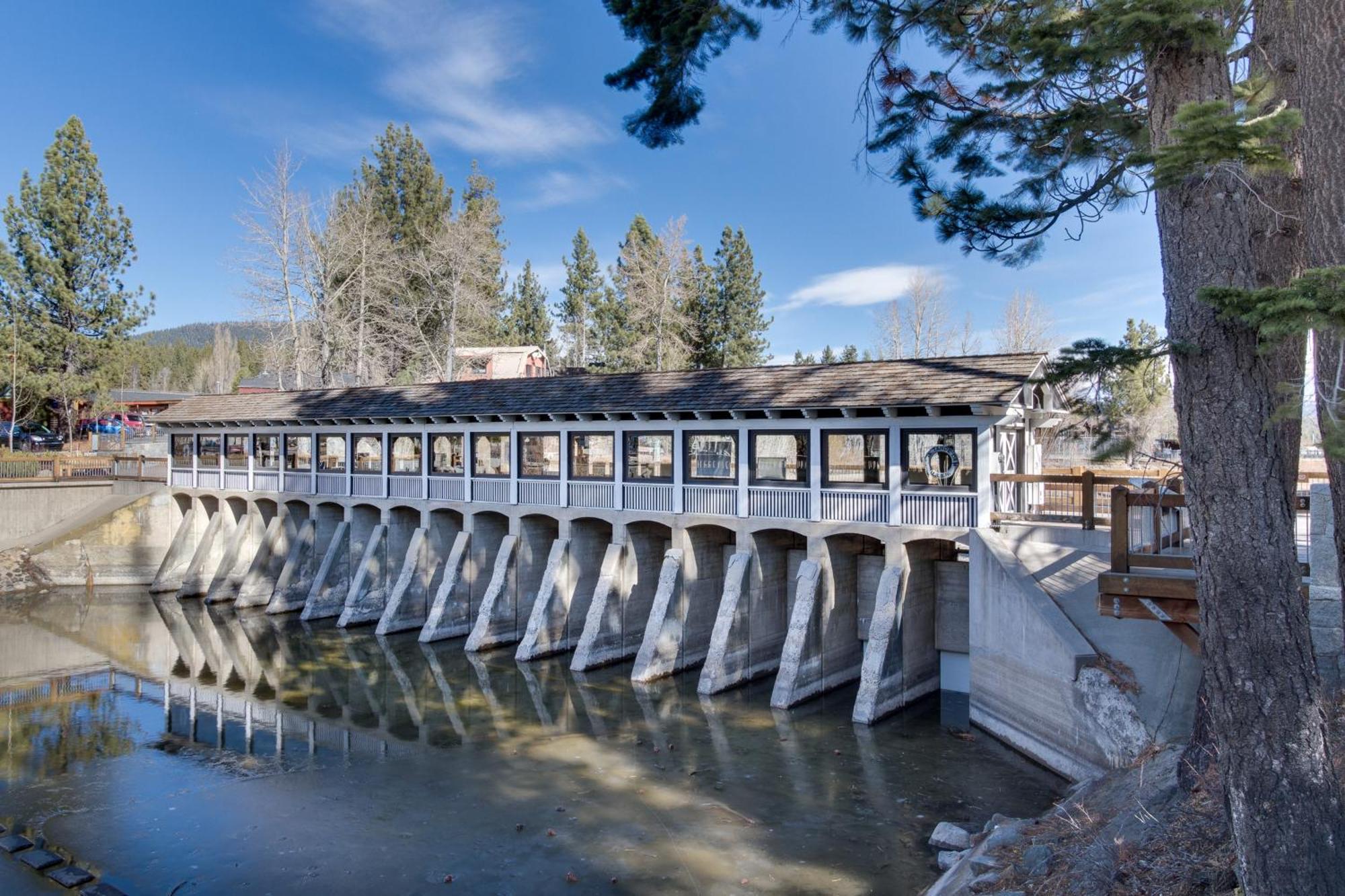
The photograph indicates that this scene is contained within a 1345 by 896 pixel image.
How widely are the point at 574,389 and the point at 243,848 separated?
45.5ft

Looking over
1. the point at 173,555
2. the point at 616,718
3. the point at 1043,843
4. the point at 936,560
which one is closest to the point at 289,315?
the point at 173,555

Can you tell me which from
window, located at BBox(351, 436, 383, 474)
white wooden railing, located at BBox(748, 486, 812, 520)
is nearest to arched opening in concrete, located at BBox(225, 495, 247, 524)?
window, located at BBox(351, 436, 383, 474)

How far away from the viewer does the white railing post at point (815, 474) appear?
17656mm

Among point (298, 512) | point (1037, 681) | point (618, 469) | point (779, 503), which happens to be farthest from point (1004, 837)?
point (298, 512)

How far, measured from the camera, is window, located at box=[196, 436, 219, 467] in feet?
104

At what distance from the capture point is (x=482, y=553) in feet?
78.3

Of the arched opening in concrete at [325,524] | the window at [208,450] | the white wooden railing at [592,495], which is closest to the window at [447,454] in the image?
the arched opening in concrete at [325,524]

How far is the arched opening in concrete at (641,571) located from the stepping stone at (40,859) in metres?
12.3

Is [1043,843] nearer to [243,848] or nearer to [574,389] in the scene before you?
[243,848]

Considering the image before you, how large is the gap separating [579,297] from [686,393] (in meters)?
34.7

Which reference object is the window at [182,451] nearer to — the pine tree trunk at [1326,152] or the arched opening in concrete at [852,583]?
the arched opening in concrete at [852,583]

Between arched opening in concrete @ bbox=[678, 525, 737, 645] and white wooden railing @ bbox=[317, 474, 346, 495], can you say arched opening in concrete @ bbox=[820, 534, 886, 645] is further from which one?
white wooden railing @ bbox=[317, 474, 346, 495]

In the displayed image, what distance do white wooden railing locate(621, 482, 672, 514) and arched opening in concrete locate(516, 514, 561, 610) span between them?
119 inches

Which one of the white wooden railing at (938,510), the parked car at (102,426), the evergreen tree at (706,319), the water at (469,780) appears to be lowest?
the water at (469,780)
